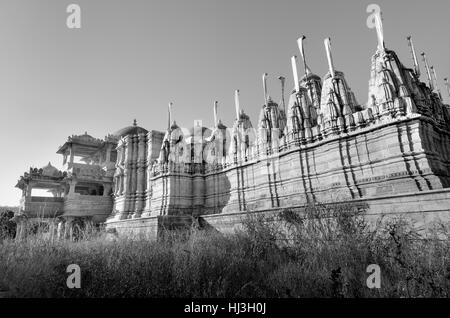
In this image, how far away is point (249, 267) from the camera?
358 inches

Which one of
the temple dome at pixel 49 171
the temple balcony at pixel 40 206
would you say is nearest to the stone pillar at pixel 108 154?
the temple dome at pixel 49 171

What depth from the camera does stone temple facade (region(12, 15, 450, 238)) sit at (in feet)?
46.9

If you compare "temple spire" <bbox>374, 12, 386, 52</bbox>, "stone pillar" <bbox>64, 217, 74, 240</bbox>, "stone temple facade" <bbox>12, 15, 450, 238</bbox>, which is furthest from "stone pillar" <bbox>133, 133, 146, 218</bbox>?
"temple spire" <bbox>374, 12, 386, 52</bbox>

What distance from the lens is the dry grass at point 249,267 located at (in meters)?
6.59

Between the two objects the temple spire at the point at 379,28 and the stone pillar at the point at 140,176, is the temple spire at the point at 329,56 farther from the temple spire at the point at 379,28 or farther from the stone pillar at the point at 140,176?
the stone pillar at the point at 140,176

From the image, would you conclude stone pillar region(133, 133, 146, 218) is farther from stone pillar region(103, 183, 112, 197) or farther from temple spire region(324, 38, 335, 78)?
temple spire region(324, 38, 335, 78)

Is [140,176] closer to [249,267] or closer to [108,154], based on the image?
[108,154]

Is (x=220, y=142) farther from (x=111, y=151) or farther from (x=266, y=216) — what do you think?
(x=111, y=151)

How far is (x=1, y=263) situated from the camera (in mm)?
7359

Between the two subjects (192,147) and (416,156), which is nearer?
(416,156)

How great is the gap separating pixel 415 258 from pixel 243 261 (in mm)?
5339

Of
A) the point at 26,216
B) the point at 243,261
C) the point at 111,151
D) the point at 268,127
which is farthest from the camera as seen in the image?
the point at 111,151
